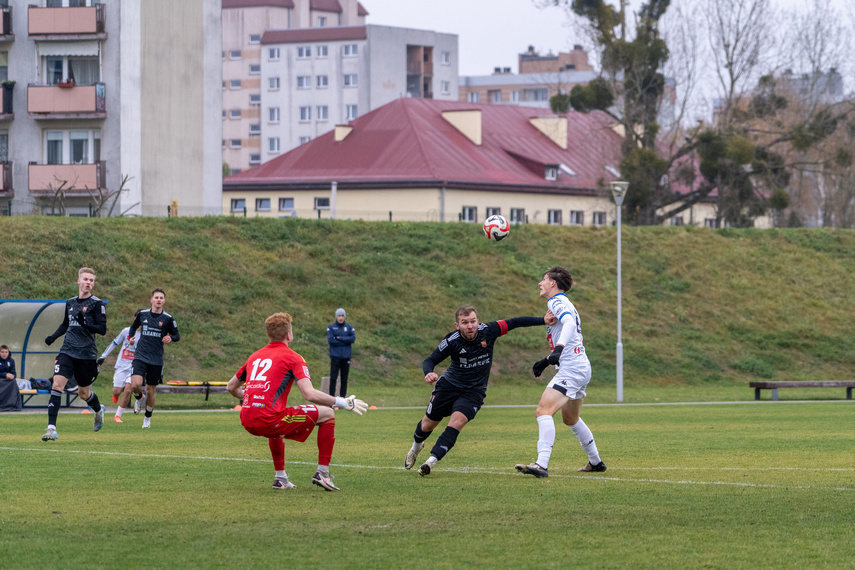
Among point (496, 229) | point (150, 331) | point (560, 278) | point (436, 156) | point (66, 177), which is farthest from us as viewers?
point (436, 156)

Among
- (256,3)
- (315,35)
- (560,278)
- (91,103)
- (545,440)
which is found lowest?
(545,440)

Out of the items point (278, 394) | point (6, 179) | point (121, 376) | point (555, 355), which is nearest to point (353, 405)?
point (278, 394)

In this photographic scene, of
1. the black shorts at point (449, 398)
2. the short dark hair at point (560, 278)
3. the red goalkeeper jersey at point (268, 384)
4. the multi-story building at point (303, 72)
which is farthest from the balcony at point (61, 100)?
the multi-story building at point (303, 72)

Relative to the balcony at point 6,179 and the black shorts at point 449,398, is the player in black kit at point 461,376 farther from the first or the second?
the balcony at point 6,179

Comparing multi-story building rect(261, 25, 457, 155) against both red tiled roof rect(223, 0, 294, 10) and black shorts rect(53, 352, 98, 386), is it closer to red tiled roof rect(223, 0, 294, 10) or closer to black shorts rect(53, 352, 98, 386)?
red tiled roof rect(223, 0, 294, 10)

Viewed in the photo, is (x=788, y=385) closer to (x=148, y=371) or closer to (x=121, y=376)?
(x=121, y=376)

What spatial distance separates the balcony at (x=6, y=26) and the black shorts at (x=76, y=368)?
36.5 meters

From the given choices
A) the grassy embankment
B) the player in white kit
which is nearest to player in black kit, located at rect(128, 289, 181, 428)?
the player in white kit

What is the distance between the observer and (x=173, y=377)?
3191cm

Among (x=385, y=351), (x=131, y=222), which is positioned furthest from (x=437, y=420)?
(x=131, y=222)

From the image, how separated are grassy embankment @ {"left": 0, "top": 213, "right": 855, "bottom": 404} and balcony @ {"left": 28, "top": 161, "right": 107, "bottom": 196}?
7792 mm

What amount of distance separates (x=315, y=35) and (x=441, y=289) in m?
71.8

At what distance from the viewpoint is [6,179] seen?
157ft

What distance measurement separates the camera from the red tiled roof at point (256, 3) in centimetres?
11688
